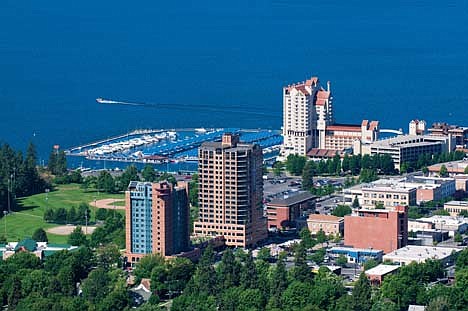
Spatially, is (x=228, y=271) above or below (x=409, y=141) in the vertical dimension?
below

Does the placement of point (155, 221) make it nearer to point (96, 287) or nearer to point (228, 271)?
point (228, 271)

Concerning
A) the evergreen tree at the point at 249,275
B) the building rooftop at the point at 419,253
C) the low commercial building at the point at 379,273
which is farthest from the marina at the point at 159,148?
the evergreen tree at the point at 249,275

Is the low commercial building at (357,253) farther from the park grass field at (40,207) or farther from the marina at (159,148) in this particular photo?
the marina at (159,148)

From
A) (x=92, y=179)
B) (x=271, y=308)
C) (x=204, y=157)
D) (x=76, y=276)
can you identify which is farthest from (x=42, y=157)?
(x=271, y=308)

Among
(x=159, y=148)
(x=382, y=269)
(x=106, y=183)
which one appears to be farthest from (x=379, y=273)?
(x=159, y=148)

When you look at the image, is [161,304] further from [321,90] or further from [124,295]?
[321,90]
